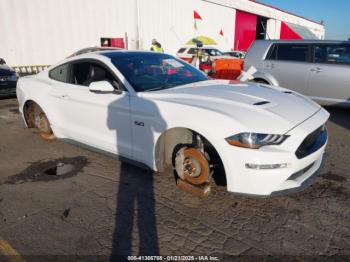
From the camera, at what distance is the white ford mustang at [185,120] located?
8.90ft

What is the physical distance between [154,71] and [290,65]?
4344 mm

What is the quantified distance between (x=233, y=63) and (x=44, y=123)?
5.60 m

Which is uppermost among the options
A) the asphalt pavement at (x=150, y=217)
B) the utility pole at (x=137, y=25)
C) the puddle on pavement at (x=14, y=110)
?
the utility pole at (x=137, y=25)

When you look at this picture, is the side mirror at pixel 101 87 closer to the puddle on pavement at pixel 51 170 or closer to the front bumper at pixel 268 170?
the puddle on pavement at pixel 51 170

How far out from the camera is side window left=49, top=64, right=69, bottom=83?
4.50 metres

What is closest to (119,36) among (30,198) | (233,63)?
(233,63)

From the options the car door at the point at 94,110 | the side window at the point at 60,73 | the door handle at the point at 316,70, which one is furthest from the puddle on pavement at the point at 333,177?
the side window at the point at 60,73

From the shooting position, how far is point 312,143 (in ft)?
9.77

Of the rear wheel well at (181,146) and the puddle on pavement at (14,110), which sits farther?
the puddle on pavement at (14,110)

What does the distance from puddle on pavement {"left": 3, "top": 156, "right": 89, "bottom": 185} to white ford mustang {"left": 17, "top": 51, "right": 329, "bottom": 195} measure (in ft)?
1.04

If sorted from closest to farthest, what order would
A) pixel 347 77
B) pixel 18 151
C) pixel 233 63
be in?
pixel 18 151, pixel 347 77, pixel 233 63

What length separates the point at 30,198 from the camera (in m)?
3.38

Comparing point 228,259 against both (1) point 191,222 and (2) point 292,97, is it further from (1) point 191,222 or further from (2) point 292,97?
(2) point 292,97

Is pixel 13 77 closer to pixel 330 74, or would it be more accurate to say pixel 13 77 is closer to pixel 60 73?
pixel 60 73
